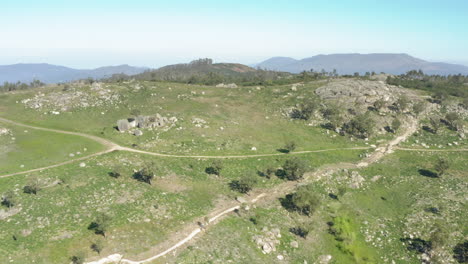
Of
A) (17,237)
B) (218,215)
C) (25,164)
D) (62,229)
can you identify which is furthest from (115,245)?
(25,164)

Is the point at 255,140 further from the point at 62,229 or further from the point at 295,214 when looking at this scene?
the point at 62,229

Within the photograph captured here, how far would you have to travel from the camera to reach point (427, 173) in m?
A: 55.4

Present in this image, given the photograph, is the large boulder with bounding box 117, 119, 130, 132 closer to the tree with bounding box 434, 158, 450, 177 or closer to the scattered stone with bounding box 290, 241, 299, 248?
the scattered stone with bounding box 290, 241, 299, 248

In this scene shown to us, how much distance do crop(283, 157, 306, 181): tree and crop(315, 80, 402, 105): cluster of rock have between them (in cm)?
4798

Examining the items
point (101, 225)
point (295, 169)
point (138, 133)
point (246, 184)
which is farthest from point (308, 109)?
point (101, 225)

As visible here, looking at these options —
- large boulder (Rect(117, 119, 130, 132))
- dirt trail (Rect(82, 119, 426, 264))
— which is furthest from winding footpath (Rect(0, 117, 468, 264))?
large boulder (Rect(117, 119, 130, 132))

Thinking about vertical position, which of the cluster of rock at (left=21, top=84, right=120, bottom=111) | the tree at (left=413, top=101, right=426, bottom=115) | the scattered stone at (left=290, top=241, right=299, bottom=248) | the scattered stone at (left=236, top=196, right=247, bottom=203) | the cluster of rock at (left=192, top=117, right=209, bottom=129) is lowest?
the scattered stone at (left=290, top=241, right=299, bottom=248)

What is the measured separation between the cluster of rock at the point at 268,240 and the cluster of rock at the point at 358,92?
212ft

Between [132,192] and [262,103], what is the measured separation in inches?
2384

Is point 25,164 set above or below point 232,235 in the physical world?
above

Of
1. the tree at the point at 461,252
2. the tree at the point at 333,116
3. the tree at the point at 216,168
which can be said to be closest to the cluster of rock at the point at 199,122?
the tree at the point at 216,168

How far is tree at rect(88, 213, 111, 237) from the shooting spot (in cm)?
3156

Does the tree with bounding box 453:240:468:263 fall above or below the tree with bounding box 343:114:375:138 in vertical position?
below

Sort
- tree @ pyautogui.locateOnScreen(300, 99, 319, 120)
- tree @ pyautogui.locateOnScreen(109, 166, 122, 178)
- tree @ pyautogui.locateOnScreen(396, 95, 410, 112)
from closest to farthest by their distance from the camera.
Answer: tree @ pyautogui.locateOnScreen(109, 166, 122, 178) < tree @ pyautogui.locateOnScreen(300, 99, 319, 120) < tree @ pyautogui.locateOnScreen(396, 95, 410, 112)
